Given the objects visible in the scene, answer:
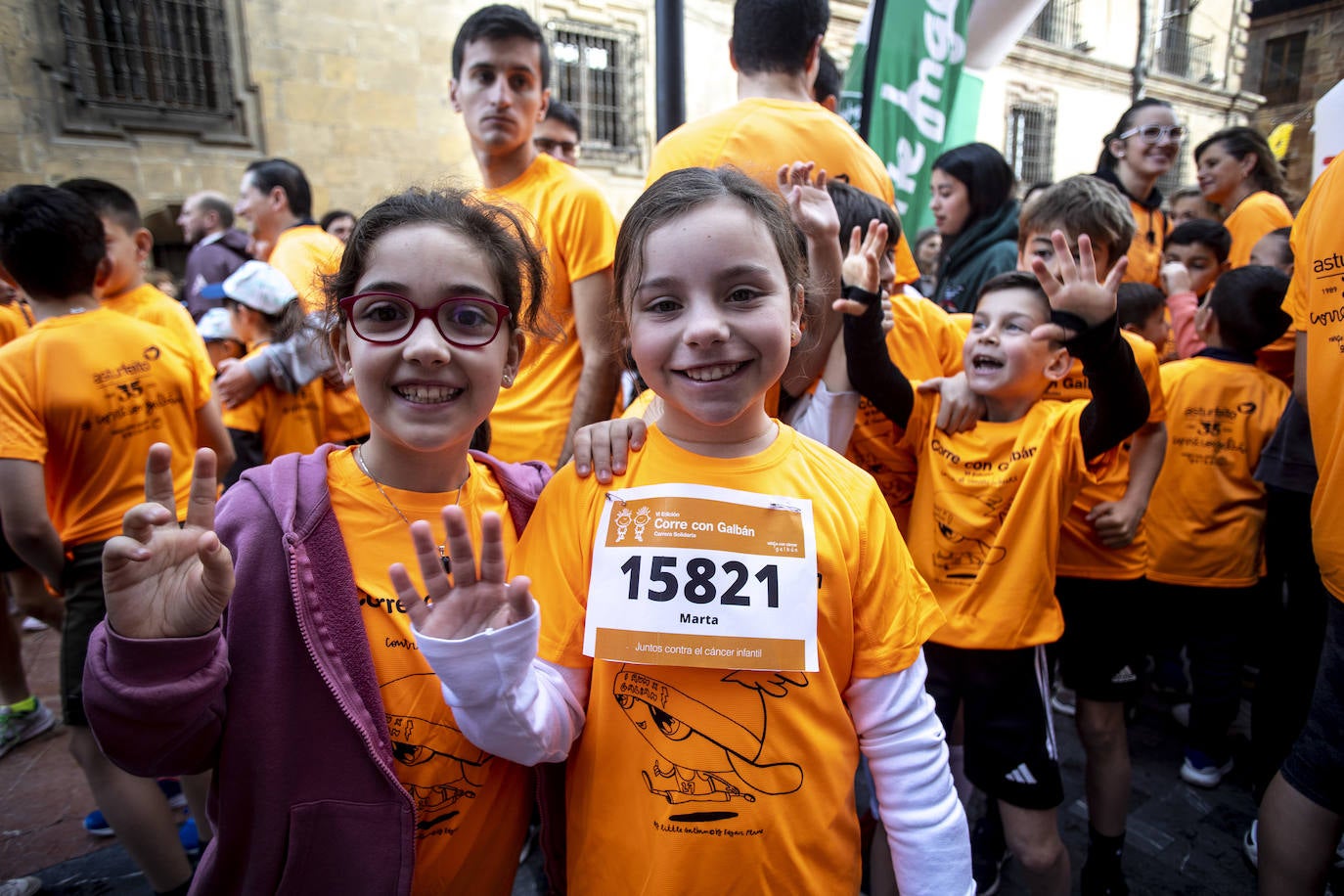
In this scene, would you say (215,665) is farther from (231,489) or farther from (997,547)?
(997,547)

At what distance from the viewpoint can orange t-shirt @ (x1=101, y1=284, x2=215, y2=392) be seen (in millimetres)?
2658

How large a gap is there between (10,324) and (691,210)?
400 cm

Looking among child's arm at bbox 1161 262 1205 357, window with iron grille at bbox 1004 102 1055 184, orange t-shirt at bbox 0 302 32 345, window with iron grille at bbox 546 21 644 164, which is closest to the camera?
orange t-shirt at bbox 0 302 32 345

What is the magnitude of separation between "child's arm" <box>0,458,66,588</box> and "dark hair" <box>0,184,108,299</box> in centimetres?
60

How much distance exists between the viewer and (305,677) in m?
1.12

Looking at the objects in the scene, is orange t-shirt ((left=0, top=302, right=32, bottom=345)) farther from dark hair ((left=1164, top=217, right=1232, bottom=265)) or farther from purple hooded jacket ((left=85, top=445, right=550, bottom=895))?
dark hair ((left=1164, top=217, right=1232, bottom=265))

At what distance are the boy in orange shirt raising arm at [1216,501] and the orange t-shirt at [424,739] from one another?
2728 mm

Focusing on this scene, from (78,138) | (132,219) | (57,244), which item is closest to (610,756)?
(57,244)

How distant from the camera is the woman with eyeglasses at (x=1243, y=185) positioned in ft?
13.1

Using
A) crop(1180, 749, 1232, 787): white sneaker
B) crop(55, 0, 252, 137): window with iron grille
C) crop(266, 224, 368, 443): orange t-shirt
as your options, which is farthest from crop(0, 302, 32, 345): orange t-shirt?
crop(55, 0, 252, 137): window with iron grille

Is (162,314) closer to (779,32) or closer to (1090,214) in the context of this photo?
(779,32)

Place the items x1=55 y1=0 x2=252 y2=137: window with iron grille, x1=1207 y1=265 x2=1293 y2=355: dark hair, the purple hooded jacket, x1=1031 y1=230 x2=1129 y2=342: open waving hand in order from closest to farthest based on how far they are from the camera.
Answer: the purple hooded jacket → x1=1031 y1=230 x2=1129 y2=342: open waving hand → x1=1207 y1=265 x2=1293 y2=355: dark hair → x1=55 y1=0 x2=252 y2=137: window with iron grille

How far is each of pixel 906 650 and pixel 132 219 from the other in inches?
135

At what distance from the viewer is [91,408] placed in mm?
2225
